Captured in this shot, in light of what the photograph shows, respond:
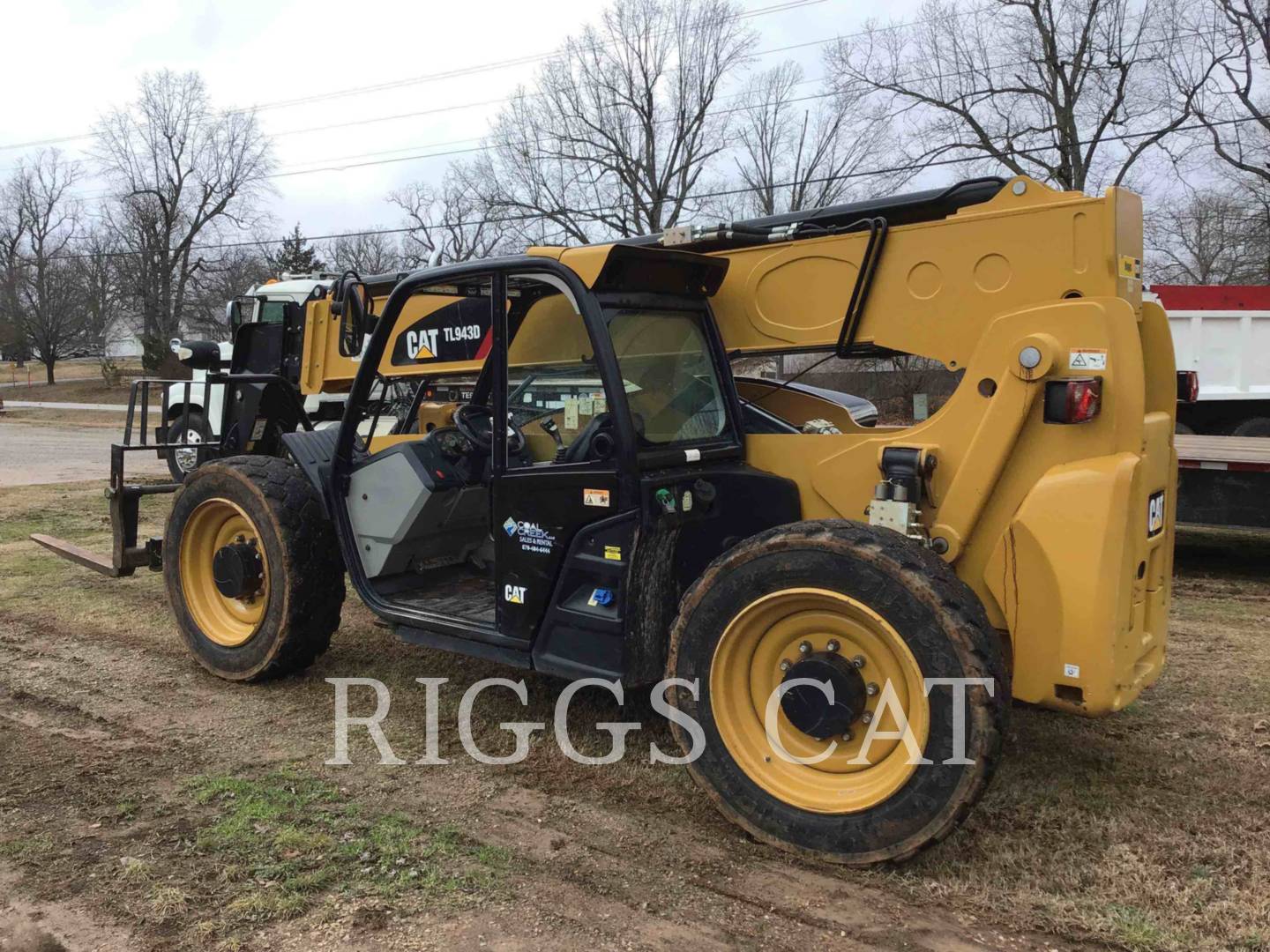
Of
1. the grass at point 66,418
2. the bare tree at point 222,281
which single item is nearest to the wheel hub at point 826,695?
the grass at point 66,418

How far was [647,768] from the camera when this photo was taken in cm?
412

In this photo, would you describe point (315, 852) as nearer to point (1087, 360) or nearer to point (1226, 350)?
point (1087, 360)

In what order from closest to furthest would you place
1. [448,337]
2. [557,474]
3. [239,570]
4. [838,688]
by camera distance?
[838,688]
[557,474]
[448,337]
[239,570]

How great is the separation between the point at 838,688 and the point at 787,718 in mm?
277

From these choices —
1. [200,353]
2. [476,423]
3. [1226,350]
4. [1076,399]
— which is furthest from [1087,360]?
[1226,350]

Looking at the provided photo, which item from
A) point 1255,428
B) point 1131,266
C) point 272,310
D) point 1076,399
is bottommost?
point 1255,428

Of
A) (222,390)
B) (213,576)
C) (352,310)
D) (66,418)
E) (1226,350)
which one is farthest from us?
(66,418)

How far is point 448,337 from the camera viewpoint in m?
5.01

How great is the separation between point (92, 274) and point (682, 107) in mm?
32467

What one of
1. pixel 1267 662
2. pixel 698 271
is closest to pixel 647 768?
pixel 698 271

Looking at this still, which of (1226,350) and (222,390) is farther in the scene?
(222,390)

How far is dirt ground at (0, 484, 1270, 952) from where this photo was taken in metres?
2.95

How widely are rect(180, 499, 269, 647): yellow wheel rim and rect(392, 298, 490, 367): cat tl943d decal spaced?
50.0 inches

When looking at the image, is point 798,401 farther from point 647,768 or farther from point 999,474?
point 647,768
